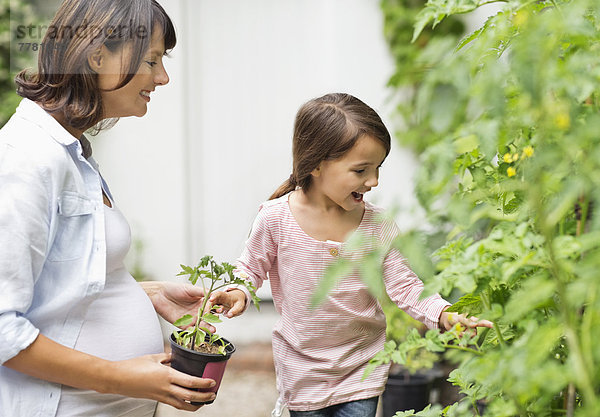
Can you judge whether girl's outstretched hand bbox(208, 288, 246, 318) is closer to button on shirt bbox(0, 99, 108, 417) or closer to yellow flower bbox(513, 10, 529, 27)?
button on shirt bbox(0, 99, 108, 417)

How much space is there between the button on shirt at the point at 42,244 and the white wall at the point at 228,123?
2.01 meters

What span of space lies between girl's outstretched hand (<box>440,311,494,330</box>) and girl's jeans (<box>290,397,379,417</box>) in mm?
270

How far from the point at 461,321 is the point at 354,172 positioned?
434 millimetres

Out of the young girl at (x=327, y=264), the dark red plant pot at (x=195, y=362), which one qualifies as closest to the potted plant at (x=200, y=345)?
the dark red plant pot at (x=195, y=362)

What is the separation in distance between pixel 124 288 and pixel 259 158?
6.66ft

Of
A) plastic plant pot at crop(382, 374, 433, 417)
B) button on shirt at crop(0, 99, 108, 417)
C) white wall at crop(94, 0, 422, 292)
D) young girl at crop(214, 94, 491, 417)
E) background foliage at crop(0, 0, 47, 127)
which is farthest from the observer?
white wall at crop(94, 0, 422, 292)

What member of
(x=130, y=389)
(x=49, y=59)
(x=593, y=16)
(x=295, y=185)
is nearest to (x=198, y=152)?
(x=295, y=185)

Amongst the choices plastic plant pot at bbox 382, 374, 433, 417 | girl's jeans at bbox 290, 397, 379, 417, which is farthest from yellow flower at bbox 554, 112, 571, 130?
plastic plant pot at bbox 382, 374, 433, 417

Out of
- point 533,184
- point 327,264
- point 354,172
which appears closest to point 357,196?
point 354,172

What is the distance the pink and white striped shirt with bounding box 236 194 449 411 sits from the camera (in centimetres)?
160

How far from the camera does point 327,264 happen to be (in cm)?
164

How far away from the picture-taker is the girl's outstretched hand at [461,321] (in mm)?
1135

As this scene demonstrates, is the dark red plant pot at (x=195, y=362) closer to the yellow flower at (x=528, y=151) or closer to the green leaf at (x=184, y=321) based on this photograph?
the green leaf at (x=184, y=321)

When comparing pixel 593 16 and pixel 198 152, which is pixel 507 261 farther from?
pixel 198 152
